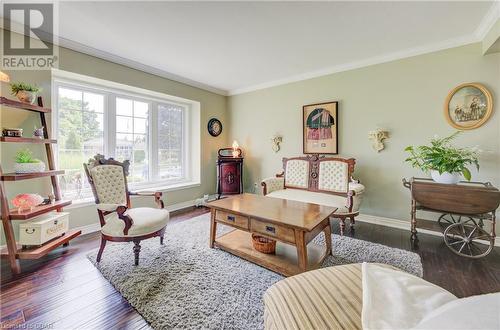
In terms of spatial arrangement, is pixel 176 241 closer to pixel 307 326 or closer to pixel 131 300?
pixel 131 300

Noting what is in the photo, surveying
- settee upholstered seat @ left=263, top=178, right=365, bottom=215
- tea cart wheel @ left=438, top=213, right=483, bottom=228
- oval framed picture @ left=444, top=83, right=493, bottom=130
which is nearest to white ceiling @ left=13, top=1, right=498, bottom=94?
oval framed picture @ left=444, top=83, right=493, bottom=130

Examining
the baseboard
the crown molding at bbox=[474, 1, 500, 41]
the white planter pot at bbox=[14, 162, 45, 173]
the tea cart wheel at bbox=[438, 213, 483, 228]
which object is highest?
the crown molding at bbox=[474, 1, 500, 41]

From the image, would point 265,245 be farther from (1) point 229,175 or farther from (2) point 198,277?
(1) point 229,175

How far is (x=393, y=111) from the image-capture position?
3031 mm

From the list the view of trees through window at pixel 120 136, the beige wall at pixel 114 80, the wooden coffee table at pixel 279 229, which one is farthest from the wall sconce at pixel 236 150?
the wooden coffee table at pixel 279 229

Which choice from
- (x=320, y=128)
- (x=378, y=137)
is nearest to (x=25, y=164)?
(x=320, y=128)

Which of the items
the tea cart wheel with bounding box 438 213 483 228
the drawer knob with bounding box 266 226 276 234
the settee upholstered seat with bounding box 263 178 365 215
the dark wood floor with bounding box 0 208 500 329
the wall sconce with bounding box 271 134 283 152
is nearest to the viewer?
the dark wood floor with bounding box 0 208 500 329

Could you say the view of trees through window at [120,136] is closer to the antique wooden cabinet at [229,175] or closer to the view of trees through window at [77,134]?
the view of trees through window at [77,134]

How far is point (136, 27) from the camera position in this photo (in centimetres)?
231

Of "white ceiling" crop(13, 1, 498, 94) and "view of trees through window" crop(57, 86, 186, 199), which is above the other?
"white ceiling" crop(13, 1, 498, 94)

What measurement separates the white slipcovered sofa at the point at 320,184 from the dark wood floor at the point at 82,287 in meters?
0.65

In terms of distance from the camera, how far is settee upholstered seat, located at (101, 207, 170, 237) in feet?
6.52

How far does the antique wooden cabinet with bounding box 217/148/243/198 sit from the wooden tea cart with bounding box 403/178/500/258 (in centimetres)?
283

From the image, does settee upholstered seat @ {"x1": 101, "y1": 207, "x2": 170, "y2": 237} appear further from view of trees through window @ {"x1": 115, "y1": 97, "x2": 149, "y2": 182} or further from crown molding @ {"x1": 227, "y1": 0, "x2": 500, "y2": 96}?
crown molding @ {"x1": 227, "y1": 0, "x2": 500, "y2": 96}
